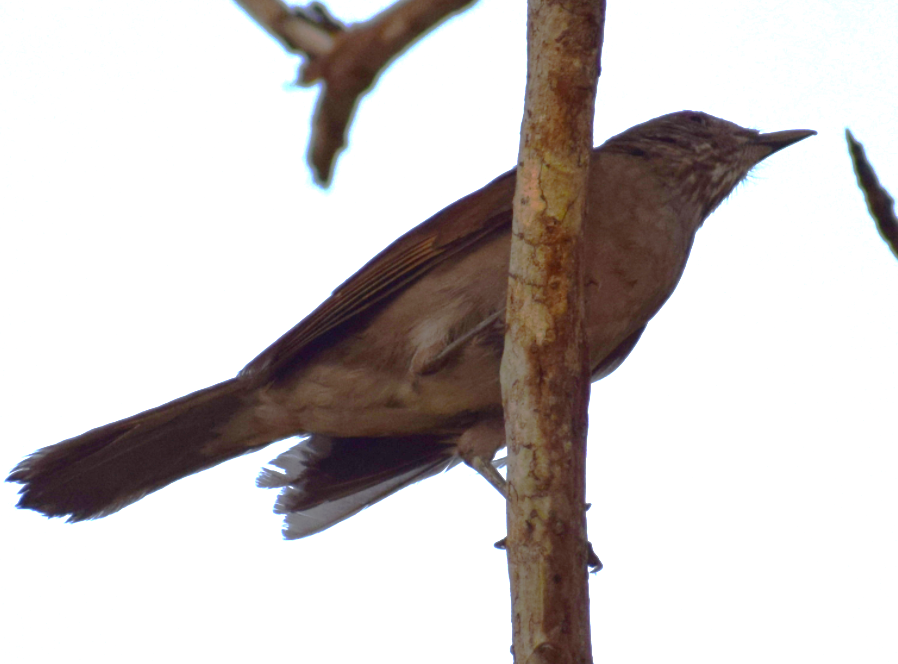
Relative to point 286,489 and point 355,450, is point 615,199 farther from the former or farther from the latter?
point 286,489

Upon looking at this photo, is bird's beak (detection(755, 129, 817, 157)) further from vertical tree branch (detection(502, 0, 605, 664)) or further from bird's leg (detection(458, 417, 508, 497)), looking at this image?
vertical tree branch (detection(502, 0, 605, 664))

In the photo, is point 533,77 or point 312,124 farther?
point 533,77

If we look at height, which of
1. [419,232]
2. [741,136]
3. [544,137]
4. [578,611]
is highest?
[741,136]

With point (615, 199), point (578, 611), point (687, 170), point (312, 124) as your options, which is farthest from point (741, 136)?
point (312, 124)

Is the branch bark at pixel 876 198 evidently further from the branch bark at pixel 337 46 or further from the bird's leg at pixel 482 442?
the bird's leg at pixel 482 442

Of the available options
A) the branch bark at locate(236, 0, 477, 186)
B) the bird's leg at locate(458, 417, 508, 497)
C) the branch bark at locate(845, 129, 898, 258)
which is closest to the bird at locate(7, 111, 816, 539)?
the bird's leg at locate(458, 417, 508, 497)

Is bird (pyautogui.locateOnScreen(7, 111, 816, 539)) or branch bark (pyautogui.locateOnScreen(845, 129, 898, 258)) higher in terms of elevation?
bird (pyautogui.locateOnScreen(7, 111, 816, 539))

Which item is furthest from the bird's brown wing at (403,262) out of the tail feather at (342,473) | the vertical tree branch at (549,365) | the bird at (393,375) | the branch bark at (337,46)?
the branch bark at (337,46)
